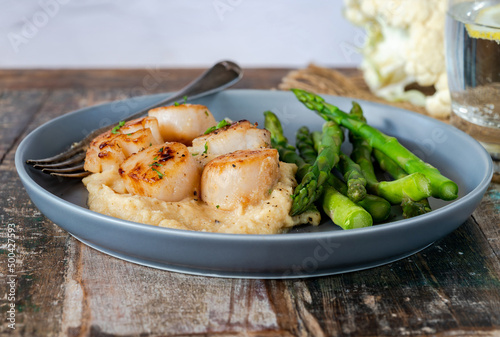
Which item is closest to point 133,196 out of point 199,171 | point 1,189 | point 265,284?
point 199,171

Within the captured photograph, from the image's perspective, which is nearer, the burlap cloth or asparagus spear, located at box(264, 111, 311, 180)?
asparagus spear, located at box(264, 111, 311, 180)

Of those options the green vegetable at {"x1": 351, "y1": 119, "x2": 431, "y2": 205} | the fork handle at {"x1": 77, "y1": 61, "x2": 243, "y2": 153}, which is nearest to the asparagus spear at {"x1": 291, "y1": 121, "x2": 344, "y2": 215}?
the green vegetable at {"x1": 351, "y1": 119, "x2": 431, "y2": 205}

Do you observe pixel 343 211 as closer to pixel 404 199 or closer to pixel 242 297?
pixel 404 199

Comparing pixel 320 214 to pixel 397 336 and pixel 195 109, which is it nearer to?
pixel 397 336

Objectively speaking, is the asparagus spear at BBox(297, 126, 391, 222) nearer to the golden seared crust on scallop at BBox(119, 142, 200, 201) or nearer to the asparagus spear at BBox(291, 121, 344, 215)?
the asparagus spear at BBox(291, 121, 344, 215)

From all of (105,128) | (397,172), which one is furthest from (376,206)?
(105,128)

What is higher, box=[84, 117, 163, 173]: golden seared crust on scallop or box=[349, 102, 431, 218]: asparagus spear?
box=[84, 117, 163, 173]: golden seared crust on scallop
